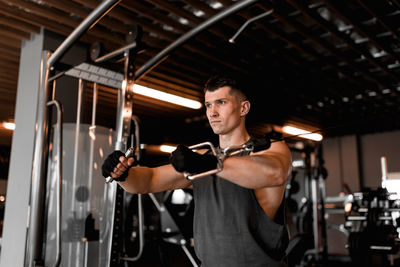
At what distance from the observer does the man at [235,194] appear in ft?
5.68

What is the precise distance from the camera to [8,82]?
7.16 metres

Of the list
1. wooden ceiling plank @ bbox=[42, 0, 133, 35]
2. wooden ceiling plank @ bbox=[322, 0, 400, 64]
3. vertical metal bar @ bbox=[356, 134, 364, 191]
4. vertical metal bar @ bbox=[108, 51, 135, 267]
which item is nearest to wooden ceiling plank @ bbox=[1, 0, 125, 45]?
wooden ceiling plank @ bbox=[42, 0, 133, 35]

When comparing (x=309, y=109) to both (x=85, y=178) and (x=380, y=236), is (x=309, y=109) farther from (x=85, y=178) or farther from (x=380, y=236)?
(x=85, y=178)

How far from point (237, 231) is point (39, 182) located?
90.5 inches

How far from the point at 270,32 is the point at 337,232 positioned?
29.6 ft

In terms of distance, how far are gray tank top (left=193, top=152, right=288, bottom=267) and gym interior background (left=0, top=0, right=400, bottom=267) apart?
50cm

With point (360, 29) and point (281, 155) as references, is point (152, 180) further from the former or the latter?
point (360, 29)

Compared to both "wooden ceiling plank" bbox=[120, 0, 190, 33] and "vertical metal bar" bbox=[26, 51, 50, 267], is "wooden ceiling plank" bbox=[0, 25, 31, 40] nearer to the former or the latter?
"wooden ceiling plank" bbox=[120, 0, 190, 33]

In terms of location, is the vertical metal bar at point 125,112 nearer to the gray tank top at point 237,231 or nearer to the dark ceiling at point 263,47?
the dark ceiling at point 263,47

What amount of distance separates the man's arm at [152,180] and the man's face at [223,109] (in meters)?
0.37

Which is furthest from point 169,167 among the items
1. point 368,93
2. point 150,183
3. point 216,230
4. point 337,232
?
point 337,232

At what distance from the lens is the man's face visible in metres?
2.08

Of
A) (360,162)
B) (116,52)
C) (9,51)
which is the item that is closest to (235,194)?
(116,52)

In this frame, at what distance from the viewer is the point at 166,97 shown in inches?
322
